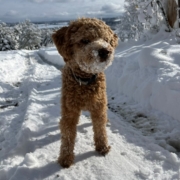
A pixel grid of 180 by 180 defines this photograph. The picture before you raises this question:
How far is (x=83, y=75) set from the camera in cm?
321

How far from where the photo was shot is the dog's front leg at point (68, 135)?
10.6 ft

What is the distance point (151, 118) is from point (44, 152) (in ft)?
7.66

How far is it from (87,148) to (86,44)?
1.79 metres

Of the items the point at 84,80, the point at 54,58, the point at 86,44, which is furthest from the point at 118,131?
the point at 54,58

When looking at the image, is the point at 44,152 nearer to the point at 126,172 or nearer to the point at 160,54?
the point at 126,172

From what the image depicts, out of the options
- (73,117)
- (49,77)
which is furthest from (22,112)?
(49,77)

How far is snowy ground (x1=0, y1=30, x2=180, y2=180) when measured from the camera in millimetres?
3094

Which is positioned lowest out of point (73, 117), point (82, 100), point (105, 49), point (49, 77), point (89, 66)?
point (49, 77)

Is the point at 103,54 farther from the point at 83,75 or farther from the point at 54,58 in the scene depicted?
the point at 54,58

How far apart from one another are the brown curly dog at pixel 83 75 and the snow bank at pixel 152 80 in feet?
6.08

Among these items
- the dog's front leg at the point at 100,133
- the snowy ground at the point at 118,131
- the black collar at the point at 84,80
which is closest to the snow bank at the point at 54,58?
the snowy ground at the point at 118,131

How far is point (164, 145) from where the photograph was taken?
367cm

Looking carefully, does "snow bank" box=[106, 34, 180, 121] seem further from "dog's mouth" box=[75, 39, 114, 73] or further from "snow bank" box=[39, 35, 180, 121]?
"dog's mouth" box=[75, 39, 114, 73]

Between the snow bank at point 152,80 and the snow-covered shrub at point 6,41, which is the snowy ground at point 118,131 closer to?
the snow bank at point 152,80
